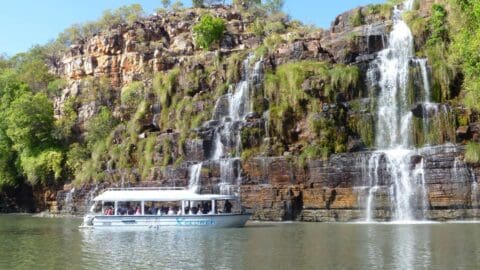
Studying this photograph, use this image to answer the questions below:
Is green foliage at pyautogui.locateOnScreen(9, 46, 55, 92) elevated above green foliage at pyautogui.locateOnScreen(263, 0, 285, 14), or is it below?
below

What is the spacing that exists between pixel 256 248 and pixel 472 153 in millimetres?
19948

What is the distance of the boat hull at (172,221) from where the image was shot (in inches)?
1500

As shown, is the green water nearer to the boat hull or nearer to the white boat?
the boat hull

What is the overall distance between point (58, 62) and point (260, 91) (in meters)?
53.3

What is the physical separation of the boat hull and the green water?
58.7 inches

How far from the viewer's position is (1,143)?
74.4m

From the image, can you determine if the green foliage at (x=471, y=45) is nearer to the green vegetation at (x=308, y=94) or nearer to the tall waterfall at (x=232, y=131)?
the green vegetation at (x=308, y=94)

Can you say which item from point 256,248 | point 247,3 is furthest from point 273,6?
point 256,248

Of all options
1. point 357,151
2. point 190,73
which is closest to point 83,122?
point 190,73

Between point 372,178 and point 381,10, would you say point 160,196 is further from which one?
point 381,10

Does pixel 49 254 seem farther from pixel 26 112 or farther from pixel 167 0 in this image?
pixel 167 0

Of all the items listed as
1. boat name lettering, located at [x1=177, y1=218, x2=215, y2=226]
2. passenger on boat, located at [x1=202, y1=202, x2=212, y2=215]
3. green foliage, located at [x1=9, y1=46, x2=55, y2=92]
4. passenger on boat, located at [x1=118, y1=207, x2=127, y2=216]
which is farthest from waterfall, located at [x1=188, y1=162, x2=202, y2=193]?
green foliage, located at [x1=9, y1=46, x2=55, y2=92]

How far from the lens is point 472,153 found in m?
38.9

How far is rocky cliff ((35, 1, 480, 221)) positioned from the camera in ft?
136
